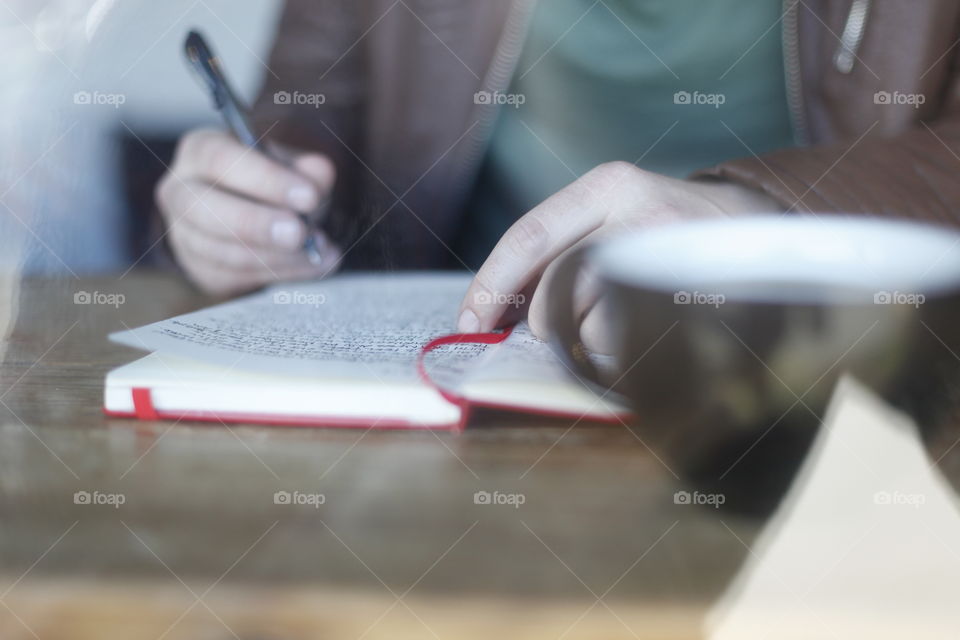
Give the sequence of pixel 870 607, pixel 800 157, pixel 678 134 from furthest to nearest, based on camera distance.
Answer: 1. pixel 678 134
2. pixel 800 157
3. pixel 870 607

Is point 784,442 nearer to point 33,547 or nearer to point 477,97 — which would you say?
point 33,547

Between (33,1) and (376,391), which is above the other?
(33,1)

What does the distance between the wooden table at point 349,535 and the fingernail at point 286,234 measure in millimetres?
175

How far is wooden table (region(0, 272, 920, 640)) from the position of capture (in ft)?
0.54

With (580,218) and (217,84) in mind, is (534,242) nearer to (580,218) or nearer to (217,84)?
(580,218)

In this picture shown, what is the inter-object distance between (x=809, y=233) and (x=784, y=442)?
8 centimetres

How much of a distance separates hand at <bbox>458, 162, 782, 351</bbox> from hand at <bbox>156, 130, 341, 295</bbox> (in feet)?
0.57

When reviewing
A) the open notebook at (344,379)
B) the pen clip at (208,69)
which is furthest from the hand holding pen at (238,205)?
the open notebook at (344,379)

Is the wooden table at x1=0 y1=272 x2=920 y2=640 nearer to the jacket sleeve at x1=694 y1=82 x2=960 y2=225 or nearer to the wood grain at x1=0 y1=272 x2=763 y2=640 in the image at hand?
the wood grain at x1=0 y1=272 x2=763 y2=640

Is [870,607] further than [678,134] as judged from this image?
No

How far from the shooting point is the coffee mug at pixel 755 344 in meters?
Result: 0.17

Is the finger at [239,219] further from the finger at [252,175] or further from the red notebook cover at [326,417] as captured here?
the red notebook cover at [326,417]

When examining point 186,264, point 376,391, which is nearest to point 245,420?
point 376,391

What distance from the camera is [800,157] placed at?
0.26 m
